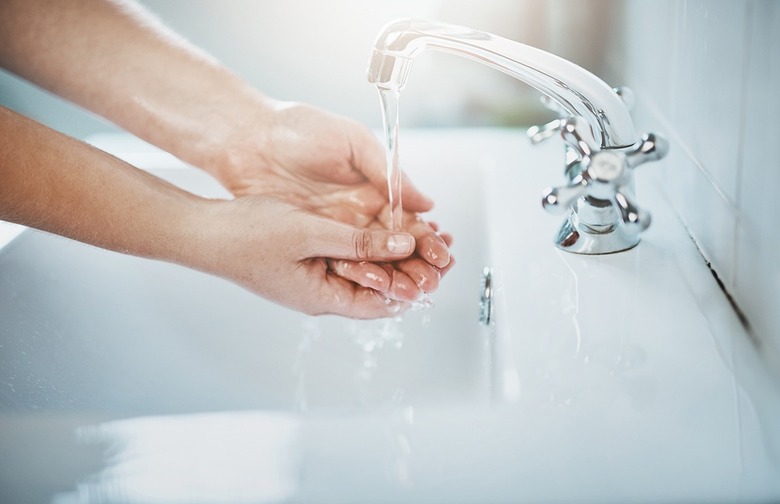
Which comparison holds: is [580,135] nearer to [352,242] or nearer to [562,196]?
[562,196]

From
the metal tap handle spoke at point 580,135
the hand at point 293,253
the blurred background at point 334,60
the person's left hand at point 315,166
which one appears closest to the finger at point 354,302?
the hand at point 293,253

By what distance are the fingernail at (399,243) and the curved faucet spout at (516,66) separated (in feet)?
0.45

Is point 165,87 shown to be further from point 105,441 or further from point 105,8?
point 105,441

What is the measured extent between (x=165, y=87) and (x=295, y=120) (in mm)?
148

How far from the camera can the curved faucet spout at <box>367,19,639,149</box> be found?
60cm

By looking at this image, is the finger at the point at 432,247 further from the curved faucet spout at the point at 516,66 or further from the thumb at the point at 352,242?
the curved faucet spout at the point at 516,66

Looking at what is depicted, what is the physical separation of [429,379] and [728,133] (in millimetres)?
336

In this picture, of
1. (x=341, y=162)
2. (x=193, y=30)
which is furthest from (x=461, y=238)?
(x=193, y=30)

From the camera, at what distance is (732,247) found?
0.62 meters

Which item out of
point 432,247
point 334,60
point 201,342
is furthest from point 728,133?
point 334,60

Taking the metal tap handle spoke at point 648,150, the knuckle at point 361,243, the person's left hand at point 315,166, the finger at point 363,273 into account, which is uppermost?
the person's left hand at point 315,166

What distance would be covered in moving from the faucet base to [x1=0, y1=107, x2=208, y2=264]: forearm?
0.31 meters

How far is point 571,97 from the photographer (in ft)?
2.05

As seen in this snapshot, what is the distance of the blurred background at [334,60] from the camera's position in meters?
1.26
